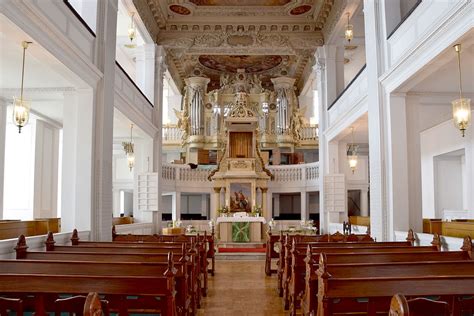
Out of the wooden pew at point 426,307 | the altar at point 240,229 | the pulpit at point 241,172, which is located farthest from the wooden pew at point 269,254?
the wooden pew at point 426,307

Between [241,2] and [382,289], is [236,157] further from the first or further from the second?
[382,289]

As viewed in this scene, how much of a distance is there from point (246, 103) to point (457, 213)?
33.0ft

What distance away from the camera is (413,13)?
766 centimetres

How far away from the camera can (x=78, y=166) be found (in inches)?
337

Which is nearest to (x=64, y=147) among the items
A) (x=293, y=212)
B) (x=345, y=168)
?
(x=345, y=168)

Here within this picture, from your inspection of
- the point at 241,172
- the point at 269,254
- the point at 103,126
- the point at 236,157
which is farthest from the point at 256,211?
the point at 103,126

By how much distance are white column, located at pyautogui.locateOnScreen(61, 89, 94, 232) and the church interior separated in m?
0.03

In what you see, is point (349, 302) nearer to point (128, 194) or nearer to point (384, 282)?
point (384, 282)

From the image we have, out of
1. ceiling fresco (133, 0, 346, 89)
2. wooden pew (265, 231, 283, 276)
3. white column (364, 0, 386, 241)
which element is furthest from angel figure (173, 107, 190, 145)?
white column (364, 0, 386, 241)

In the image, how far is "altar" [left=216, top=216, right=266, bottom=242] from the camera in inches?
604

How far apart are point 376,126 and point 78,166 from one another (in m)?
5.95

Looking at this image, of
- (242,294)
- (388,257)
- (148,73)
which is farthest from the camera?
(148,73)

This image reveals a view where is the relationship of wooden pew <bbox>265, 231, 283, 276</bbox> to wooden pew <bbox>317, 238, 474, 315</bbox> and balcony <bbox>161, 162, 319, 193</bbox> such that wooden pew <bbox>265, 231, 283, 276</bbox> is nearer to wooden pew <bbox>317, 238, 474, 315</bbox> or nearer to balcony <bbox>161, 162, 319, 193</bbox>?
wooden pew <bbox>317, 238, 474, 315</bbox>

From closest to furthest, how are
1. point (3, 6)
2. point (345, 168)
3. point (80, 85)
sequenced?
1. point (3, 6)
2. point (80, 85)
3. point (345, 168)
